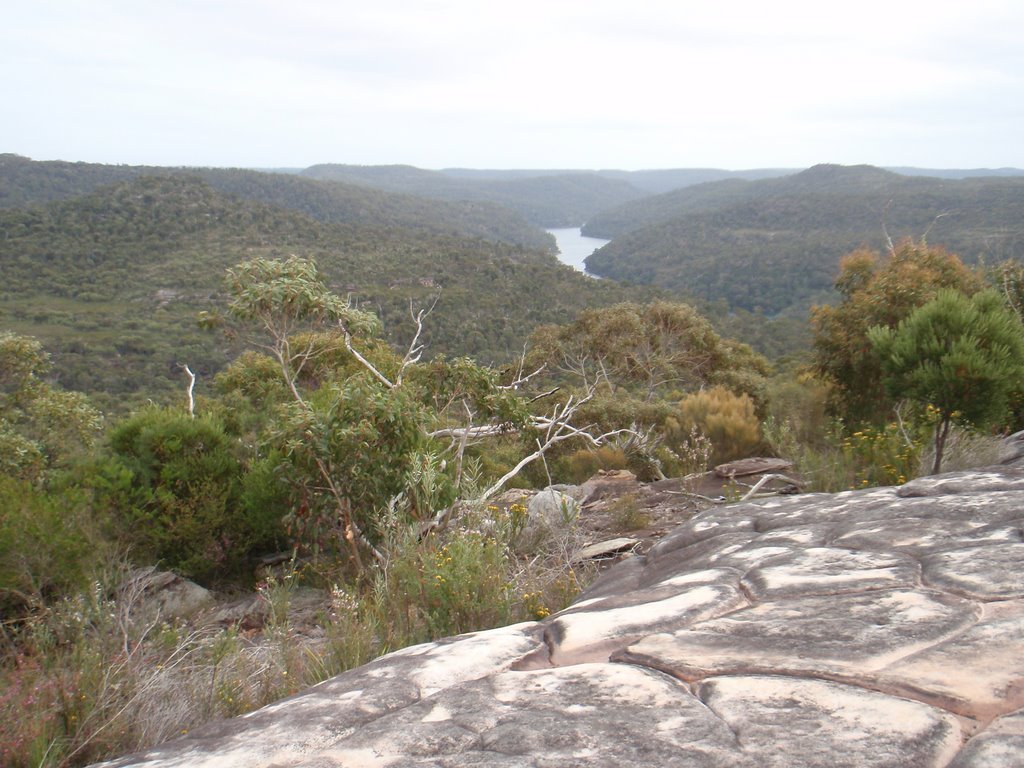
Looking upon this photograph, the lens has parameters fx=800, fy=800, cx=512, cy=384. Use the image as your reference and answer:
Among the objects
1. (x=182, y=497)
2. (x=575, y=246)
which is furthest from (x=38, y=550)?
(x=575, y=246)

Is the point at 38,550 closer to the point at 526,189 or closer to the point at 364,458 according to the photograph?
the point at 364,458

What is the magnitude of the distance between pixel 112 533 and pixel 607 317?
1361 cm

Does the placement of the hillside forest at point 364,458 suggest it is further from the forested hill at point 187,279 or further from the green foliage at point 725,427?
the forested hill at point 187,279

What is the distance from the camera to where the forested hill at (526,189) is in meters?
155

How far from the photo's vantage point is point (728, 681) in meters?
1.95

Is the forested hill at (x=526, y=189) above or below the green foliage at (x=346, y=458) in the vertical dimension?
above

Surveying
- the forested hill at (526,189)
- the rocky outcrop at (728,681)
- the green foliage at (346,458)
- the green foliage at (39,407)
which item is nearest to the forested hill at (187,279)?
the green foliage at (39,407)

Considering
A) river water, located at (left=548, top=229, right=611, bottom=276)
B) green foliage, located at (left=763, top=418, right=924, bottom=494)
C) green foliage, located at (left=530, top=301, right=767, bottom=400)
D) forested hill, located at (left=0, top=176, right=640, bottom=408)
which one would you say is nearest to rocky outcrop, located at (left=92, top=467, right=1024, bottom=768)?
green foliage, located at (left=763, top=418, right=924, bottom=494)

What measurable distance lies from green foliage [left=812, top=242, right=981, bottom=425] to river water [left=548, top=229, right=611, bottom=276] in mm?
69135

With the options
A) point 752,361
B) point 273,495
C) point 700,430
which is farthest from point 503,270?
point 273,495

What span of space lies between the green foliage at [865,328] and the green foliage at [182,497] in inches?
245

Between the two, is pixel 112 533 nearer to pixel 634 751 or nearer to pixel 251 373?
pixel 634 751

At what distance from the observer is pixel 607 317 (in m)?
18.1

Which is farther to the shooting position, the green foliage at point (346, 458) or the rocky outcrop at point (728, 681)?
the green foliage at point (346, 458)
